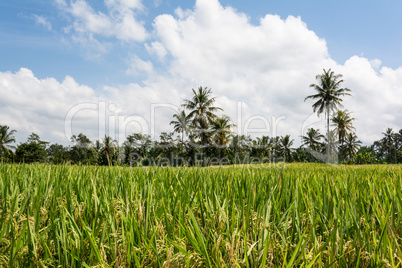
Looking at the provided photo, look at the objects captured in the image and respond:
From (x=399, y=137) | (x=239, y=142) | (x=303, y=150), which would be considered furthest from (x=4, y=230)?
(x=399, y=137)

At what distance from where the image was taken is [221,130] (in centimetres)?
3575

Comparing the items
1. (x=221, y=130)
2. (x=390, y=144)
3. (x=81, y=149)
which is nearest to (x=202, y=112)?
(x=221, y=130)

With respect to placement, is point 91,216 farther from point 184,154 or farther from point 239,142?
point 239,142

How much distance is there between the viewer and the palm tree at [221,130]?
1401 inches

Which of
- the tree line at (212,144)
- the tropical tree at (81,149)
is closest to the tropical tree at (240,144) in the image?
the tree line at (212,144)

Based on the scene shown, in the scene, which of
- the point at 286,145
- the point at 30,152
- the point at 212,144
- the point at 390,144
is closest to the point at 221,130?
the point at 212,144

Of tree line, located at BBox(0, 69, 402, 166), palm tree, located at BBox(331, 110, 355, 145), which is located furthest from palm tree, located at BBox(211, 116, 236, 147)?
palm tree, located at BBox(331, 110, 355, 145)

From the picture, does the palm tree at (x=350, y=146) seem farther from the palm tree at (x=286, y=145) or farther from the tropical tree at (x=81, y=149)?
the tropical tree at (x=81, y=149)

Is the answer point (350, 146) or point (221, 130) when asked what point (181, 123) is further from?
point (350, 146)

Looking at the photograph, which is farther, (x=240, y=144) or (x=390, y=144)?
(x=390, y=144)

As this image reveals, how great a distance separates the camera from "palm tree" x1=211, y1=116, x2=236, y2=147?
117 feet

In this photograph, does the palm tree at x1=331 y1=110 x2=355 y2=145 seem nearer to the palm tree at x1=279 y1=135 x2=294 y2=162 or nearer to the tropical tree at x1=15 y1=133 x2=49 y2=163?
the palm tree at x1=279 y1=135 x2=294 y2=162

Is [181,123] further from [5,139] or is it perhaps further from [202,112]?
[5,139]

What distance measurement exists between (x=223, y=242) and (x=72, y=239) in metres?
0.62
